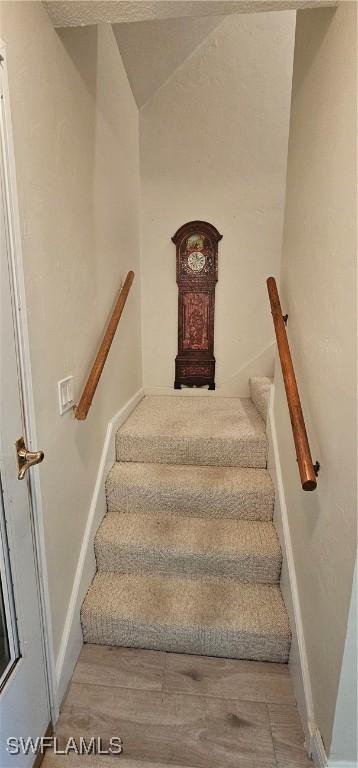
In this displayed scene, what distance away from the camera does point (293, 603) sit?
1.42 metres

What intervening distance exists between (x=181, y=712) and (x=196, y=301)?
248 centimetres

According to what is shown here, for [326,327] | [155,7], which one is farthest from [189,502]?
[155,7]

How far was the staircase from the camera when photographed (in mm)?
1500

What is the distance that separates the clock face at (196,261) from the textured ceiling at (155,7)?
1838mm

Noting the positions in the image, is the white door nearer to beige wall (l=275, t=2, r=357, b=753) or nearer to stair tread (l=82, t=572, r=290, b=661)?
stair tread (l=82, t=572, r=290, b=661)

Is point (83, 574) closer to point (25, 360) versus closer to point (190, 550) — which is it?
point (190, 550)

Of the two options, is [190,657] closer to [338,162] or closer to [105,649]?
[105,649]

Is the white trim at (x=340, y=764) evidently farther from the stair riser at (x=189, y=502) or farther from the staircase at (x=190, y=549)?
the stair riser at (x=189, y=502)

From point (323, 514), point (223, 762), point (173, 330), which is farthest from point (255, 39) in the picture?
point (223, 762)

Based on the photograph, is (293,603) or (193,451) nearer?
(293,603)

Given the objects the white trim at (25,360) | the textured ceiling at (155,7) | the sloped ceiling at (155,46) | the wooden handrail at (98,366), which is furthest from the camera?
the sloped ceiling at (155,46)

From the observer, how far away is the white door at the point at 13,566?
0.94 meters

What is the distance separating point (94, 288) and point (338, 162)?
1.07 meters

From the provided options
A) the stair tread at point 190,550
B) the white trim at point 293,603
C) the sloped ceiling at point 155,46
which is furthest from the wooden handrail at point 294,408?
the sloped ceiling at point 155,46
